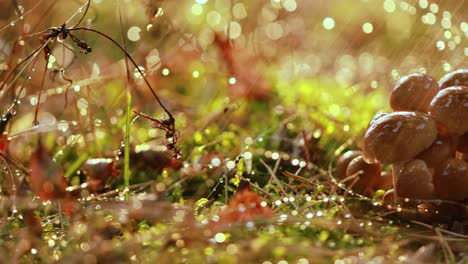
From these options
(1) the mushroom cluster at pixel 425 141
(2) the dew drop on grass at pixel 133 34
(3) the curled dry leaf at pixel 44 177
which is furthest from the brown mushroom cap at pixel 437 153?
(2) the dew drop on grass at pixel 133 34

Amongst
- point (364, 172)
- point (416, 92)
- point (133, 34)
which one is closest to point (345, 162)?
point (364, 172)

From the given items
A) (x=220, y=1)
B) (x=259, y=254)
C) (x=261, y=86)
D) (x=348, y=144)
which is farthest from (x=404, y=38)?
(x=259, y=254)

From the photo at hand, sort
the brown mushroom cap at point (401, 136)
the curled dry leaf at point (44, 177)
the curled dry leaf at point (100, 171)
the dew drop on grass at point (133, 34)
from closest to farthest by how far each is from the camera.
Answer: the curled dry leaf at point (44, 177)
the brown mushroom cap at point (401, 136)
the curled dry leaf at point (100, 171)
the dew drop on grass at point (133, 34)

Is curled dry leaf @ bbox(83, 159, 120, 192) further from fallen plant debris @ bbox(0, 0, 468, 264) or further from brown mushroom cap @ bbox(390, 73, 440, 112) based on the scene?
brown mushroom cap @ bbox(390, 73, 440, 112)

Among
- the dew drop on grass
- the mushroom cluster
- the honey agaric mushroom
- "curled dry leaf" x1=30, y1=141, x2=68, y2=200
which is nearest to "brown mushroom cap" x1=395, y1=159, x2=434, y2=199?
the mushroom cluster

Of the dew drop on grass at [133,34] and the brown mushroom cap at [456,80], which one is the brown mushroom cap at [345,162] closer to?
the brown mushroom cap at [456,80]

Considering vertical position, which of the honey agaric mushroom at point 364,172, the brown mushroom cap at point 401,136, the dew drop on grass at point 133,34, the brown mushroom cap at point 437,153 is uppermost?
the dew drop on grass at point 133,34

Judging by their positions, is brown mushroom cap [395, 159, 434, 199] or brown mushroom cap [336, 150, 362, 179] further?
brown mushroom cap [336, 150, 362, 179]

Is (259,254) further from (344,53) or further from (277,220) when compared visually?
(344,53)
